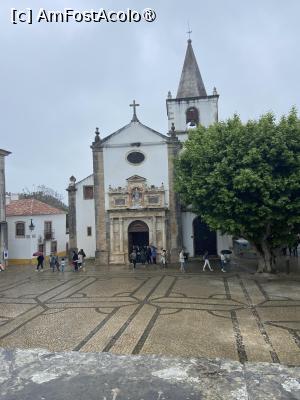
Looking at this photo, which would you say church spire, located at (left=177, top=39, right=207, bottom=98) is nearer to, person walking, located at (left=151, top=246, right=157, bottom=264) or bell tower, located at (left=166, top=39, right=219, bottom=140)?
bell tower, located at (left=166, top=39, right=219, bottom=140)

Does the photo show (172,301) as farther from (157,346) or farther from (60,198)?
(60,198)

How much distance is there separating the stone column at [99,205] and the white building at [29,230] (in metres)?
6.13

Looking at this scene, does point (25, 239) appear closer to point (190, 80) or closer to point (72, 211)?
point (72, 211)

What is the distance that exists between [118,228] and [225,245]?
849 centimetres

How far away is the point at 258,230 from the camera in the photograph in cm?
1786

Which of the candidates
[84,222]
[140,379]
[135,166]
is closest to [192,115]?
[135,166]

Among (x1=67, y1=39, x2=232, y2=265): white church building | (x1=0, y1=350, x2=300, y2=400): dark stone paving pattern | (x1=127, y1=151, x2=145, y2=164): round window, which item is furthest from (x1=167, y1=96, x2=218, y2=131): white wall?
(x1=0, y1=350, x2=300, y2=400): dark stone paving pattern

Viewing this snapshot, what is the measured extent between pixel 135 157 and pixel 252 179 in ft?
41.8

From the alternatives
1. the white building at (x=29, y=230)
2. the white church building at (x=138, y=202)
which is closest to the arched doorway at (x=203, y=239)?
the white church building at (x=138, y=202)

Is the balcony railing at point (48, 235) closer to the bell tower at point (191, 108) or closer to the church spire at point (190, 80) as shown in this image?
the bell tower at point (191, 108)

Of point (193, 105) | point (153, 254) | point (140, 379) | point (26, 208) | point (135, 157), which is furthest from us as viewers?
point (26, 208)

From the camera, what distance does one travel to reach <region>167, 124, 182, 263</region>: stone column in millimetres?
25672

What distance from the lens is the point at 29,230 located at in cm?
3016

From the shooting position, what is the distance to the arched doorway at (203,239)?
26.8m
